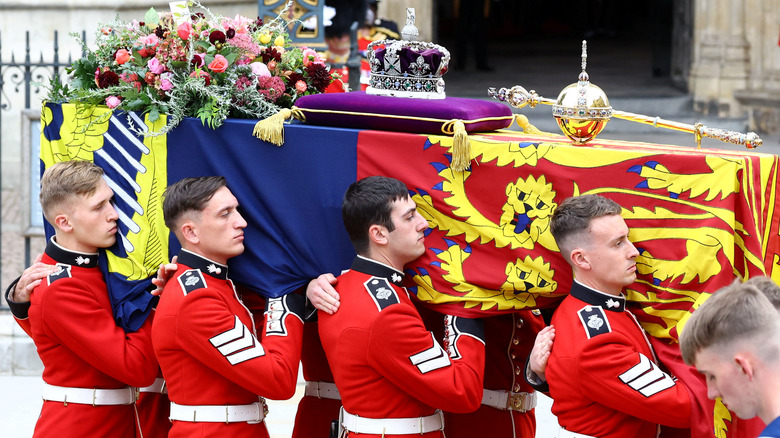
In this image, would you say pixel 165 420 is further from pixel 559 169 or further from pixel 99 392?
pixel 559 169

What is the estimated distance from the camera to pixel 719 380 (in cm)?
258

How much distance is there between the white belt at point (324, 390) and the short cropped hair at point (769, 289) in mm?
1900

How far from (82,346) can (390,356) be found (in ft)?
3.81

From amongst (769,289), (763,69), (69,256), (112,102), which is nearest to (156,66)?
(112,102)

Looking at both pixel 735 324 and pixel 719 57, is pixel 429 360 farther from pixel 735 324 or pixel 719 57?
pixel 719 57

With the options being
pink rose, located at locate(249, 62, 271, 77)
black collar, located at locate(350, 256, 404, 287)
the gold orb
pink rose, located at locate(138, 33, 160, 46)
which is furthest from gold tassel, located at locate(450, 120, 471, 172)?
pink rose, located at locate(138, 33, 160, 46)

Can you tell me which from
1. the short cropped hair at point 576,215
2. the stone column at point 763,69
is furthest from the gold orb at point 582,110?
the stone column at point 763,69

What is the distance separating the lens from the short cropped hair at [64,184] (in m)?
4.07

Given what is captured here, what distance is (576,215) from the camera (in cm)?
354

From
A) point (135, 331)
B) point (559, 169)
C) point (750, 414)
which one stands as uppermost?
point (559, 169)

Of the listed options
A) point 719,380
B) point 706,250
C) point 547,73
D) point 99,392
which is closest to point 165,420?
point 99,392

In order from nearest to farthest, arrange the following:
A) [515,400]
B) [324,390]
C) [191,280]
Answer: [191,280] → [515,400] → [324,390]

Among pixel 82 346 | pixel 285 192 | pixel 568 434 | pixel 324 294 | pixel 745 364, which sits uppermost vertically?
pixel 285 192

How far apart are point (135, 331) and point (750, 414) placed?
239cm
